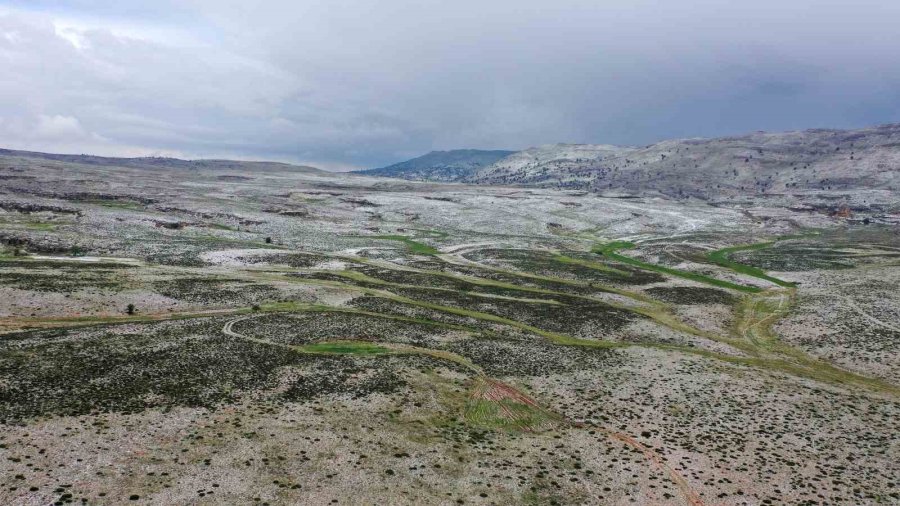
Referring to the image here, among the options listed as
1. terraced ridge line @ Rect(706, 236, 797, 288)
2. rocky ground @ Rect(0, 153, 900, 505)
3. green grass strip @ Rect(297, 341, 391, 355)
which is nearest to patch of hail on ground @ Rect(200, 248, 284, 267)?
rocky ground @ Rect(0, 153, 900, 505)

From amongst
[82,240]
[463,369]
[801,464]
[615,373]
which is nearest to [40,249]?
[82,240]

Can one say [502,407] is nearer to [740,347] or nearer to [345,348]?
[345,348]

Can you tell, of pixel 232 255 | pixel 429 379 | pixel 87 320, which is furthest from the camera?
pixel 232 255

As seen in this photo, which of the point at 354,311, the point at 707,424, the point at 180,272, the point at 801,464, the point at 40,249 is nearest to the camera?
the point at 801,464

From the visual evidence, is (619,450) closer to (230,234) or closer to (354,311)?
(354,311)

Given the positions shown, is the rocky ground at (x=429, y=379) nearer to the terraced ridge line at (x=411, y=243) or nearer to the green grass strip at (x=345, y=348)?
the green grass strip at (x=345, y=348)

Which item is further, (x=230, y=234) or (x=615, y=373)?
(x=230, y=234)

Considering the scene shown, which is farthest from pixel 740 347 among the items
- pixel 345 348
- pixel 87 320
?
pixel 87 320

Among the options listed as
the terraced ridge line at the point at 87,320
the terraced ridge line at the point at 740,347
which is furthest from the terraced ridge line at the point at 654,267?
the terraced ridge line at the point at 87,320
